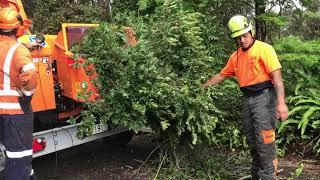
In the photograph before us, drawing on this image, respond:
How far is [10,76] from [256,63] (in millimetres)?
2737

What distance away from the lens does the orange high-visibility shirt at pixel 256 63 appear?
5.54 m

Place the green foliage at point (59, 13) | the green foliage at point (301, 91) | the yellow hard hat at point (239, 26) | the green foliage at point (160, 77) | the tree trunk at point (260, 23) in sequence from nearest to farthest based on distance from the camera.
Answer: the yellow hard hat at point (239, 26) < the green foliage at point (160, 77) < the green foliage at point (301, 91) < the tree trunk at point (260, 23) < the green foliage at point (59, 13)

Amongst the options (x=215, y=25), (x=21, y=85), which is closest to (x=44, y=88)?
(x=21, y=85)

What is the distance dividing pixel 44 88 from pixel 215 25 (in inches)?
159

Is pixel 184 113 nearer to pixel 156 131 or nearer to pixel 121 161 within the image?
pixel 156 131

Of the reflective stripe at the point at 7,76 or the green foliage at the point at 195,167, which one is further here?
the green foliage at the point at 195,167

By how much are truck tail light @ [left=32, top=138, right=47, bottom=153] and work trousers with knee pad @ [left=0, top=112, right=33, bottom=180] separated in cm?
80

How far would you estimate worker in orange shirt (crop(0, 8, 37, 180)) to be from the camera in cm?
470

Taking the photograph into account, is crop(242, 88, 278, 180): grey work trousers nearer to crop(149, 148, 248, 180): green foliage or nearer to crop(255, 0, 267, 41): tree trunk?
crop(149, 148, 248, 180): green foliage

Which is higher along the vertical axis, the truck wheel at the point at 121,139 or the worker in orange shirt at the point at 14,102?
the worker in orange shirt at the point at 14,102

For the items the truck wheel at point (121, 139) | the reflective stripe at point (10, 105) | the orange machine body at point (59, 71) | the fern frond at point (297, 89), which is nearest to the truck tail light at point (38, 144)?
the orange machine body at point (59, 71)

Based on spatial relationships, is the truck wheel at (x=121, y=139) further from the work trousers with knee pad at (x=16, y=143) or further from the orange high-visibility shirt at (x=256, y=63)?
the work trousers with knee pad at (x=16, y=143)

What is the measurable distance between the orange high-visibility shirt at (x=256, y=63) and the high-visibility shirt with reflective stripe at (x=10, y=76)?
8.24 ft

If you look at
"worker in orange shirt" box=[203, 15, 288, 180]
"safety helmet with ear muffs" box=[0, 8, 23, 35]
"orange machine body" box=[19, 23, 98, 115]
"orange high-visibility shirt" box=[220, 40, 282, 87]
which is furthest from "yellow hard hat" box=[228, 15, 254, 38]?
"safety helmet with ear muffs" box=[0, 8, 23, 35]
